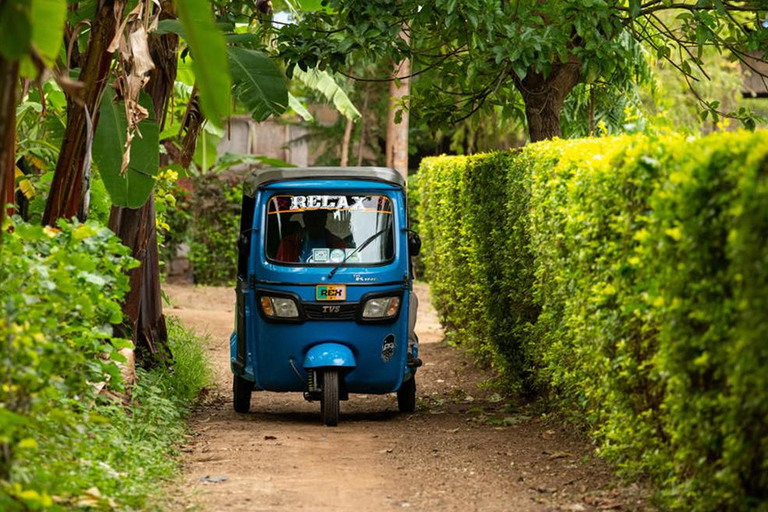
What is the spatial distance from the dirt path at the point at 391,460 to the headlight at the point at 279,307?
3.30 feet

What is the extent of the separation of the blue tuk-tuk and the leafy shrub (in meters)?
13.8

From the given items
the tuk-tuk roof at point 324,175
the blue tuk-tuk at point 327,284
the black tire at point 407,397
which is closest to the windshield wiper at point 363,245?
the blue tuk-tuk at point 327,284

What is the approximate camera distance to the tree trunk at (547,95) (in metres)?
12.5

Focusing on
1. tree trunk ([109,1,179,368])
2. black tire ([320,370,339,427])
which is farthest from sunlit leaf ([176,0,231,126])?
tree trunk ([109,1,179,368])

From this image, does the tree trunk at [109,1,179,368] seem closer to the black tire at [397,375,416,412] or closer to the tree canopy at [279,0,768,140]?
the tree canopy at [279,0,768,140]

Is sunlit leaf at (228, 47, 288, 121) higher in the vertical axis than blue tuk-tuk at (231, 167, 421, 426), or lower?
higher

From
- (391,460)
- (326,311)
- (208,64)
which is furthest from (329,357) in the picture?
(208,64)

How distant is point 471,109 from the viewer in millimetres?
13625

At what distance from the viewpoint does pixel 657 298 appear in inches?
249

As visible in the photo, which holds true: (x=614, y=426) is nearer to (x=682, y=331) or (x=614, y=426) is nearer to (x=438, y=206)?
(x=682, y=331)

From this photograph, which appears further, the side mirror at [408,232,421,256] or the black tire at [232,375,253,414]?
the black tire at [232,375,253,414]

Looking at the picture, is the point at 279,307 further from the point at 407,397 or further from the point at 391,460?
the point at 391,460

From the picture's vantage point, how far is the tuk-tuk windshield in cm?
1091

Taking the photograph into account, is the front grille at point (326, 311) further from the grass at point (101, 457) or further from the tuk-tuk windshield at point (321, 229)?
the grass at point (101, 457)
